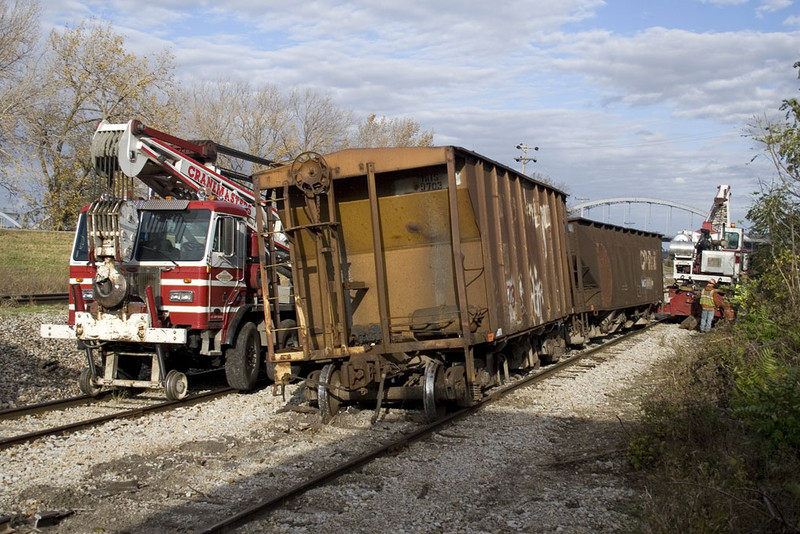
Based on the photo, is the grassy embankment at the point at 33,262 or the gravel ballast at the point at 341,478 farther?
the grassy embankment at the point at 33,262

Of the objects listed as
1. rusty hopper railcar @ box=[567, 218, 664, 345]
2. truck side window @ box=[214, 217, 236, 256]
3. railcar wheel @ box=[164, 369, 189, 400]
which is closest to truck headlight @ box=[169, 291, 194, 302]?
truck side window @ box=[214, 217, 236, 256]

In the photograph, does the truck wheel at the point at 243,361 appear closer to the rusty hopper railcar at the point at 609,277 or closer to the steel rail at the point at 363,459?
the steel rail at the point at 363,459

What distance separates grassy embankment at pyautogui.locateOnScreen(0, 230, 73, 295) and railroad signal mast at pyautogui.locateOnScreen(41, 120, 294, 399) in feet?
37.4

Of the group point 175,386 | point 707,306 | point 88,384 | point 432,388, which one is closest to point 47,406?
point 88,384

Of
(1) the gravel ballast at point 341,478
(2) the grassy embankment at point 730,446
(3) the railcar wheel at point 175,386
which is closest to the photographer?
(2) the grassy embankment at point 730,446

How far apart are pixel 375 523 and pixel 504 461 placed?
2.10m

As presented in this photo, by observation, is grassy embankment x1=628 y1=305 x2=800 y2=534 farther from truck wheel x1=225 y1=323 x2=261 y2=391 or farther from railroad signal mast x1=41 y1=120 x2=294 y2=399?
truck wheel x1=225 y1=323 x2=261 y2=391

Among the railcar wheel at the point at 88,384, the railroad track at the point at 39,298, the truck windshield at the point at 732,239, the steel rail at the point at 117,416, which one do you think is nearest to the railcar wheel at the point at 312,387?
the steel rail at the point at 117,416

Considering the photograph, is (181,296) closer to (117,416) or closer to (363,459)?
(117,416)

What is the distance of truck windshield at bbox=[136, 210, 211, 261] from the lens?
34.2 ft

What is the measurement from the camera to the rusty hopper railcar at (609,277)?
50.9 feet

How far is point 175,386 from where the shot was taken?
33.6 ft

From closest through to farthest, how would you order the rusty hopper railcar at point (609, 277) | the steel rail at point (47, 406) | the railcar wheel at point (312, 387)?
the railcar wheel at point (312, 387), the steel rail at point (47, 406), the rusty hopper railcar at point (609, 277)

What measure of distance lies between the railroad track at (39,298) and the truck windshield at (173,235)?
1002 cm
